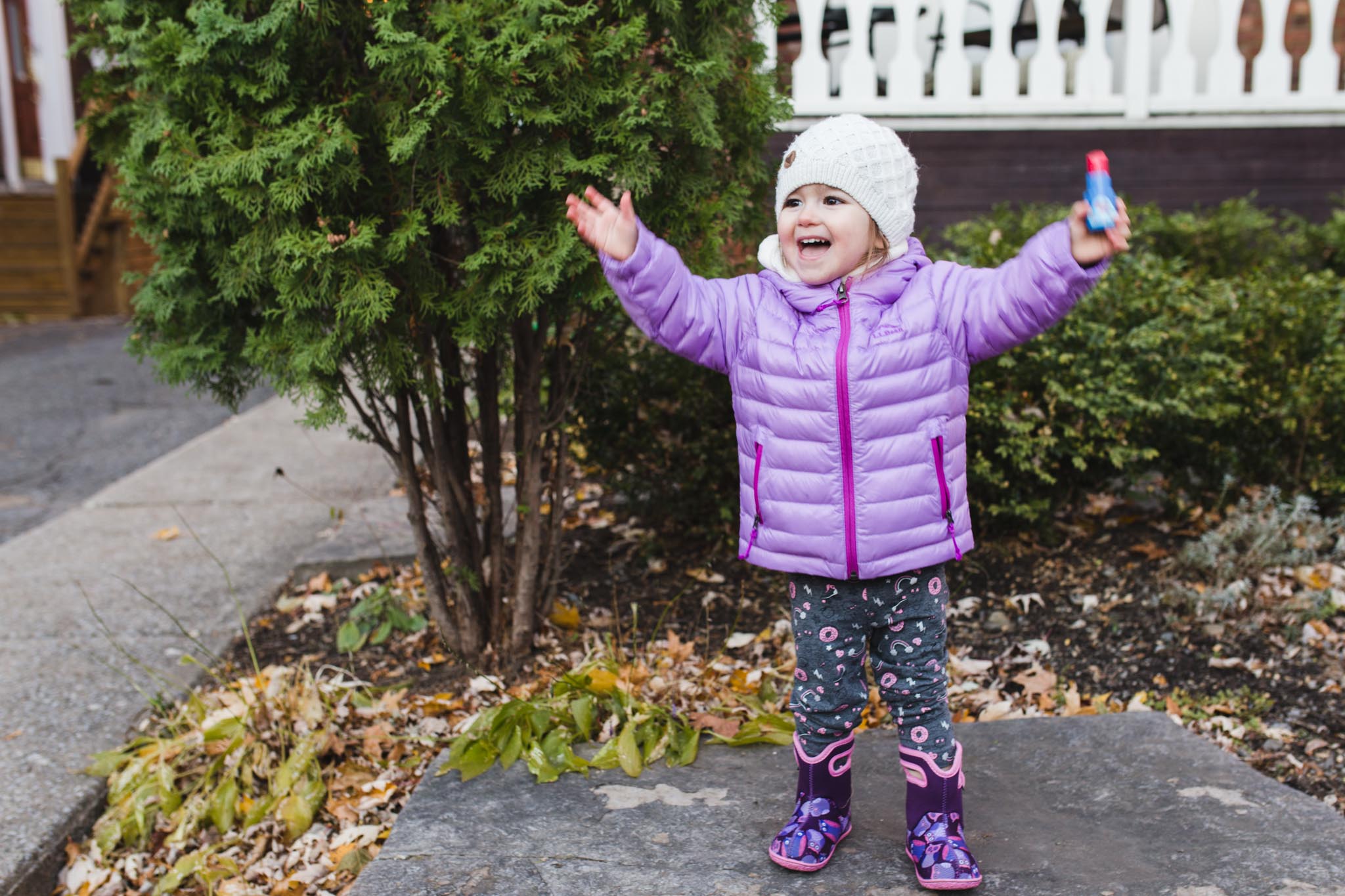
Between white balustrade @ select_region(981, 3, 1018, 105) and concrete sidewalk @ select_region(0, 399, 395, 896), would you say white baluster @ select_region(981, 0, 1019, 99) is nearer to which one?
white balustrade @ select_region(981, 3, 1018, 105)

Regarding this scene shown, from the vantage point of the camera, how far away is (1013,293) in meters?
2.20

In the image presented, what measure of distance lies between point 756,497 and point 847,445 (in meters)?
0.23

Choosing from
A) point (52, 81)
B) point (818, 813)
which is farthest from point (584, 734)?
point (52, 81)

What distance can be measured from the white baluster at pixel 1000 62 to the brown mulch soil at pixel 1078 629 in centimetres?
324

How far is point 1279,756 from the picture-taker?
3.12 metres

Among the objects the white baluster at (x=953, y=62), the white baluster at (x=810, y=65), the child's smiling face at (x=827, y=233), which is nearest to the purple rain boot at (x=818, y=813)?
the child's smiling face at (x=827, y=233)

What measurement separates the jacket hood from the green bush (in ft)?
5.47

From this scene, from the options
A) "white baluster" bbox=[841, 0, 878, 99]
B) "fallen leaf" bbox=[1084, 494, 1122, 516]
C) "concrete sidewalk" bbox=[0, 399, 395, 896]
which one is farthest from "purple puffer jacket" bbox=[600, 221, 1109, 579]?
"white baluster" bbox=[841, 0, 878, 99]

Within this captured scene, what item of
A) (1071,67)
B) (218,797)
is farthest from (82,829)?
(1071,67)

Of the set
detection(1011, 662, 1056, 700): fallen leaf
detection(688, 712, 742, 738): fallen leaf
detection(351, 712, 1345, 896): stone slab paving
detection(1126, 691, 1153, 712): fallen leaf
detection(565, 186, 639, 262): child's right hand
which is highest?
detection(565, 186, 639, 262): child's right hand

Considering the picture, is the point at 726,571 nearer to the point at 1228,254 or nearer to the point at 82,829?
the point at 82,829

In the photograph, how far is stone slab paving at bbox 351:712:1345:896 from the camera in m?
2.34

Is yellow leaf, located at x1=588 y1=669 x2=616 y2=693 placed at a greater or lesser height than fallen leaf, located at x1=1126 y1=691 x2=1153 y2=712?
greater

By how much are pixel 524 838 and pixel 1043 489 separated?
2.53 metres
